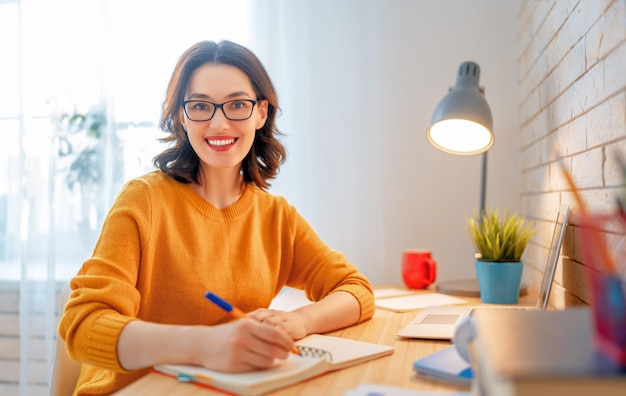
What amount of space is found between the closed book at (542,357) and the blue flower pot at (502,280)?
0.83 m

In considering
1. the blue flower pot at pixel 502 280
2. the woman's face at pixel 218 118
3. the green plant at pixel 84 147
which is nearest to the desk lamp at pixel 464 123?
the blue flower pot at pixel 502 280

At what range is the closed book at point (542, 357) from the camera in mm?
465

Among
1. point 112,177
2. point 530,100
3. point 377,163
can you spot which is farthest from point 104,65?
point 530,100

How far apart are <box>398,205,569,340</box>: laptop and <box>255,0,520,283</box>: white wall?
731 mm

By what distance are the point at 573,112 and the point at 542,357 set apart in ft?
2.66

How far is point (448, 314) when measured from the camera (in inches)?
49.2

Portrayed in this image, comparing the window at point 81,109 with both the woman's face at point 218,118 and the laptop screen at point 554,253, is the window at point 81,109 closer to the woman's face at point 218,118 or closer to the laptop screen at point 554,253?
the woman's face at point 218,118

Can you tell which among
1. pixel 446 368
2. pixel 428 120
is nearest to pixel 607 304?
pixel 446 368

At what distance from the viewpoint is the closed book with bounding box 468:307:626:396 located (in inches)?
18.3

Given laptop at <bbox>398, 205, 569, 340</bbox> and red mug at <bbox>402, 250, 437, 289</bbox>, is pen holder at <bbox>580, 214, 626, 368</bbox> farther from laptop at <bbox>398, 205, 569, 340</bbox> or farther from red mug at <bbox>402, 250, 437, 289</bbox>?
red mug at <bbox>402, 250, 437, 289</bbox>

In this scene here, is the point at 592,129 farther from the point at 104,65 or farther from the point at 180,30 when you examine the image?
the point at 104,65

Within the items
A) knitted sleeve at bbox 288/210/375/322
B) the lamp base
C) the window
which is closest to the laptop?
knitted sleeve at bbox 288/210/375/322

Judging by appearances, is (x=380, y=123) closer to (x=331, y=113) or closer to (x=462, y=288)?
(x=331, y=113)

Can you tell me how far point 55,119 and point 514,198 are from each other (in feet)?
5.39
